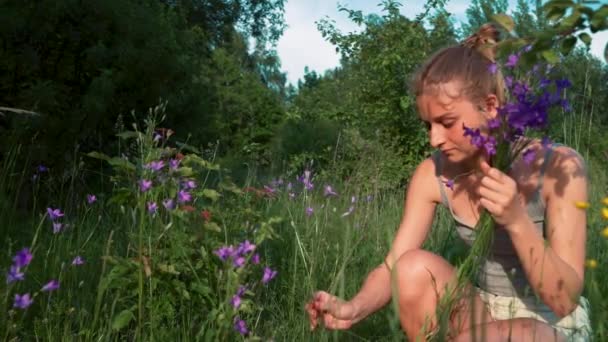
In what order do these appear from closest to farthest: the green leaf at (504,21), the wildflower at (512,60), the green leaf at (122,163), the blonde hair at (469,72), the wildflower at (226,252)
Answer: the green leaf at (504,21)
the wildflower at (512,60)
the wildflower at (226,252)
the blonde hair at (469,72)
the green leaf at (122,163)

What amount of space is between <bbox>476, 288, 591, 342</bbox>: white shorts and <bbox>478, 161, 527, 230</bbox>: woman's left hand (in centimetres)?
44

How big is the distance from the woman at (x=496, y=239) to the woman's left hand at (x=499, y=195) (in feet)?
0.04

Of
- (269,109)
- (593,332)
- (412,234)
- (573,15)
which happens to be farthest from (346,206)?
(269,109)

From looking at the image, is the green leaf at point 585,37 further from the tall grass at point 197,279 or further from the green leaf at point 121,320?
the green leaf at point 121,320

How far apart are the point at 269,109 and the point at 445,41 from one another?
11721 millimetres

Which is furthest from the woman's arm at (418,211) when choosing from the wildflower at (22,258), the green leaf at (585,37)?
the wildflower at (22,258)

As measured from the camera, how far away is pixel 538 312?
2.02 metres

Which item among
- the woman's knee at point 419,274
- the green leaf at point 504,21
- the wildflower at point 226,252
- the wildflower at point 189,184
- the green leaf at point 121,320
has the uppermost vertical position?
the green leaf at point 504,21

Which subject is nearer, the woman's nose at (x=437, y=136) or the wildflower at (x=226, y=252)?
the wildflower at (x=226, y=252)

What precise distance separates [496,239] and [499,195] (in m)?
0.55

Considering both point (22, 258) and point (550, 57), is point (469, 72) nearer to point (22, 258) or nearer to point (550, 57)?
point (550, 57)

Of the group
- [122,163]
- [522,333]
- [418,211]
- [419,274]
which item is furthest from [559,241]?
[122,163]

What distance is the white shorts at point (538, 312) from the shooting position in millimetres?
1929

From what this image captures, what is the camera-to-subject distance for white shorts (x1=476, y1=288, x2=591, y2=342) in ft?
6.33
